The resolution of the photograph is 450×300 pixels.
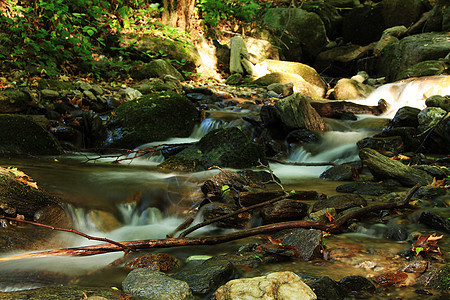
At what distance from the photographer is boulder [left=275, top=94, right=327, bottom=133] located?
7.80 m

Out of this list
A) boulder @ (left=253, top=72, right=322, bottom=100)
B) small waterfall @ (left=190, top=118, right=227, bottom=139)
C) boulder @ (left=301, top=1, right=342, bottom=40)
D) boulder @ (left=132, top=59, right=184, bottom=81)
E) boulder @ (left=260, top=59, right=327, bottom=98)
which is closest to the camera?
small waterfall @ (left=190, top=118, right=227, bottom=139)

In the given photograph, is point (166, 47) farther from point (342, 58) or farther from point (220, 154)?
point (342, 58)

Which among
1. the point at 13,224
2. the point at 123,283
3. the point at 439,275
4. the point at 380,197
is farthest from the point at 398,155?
the point at 13,224

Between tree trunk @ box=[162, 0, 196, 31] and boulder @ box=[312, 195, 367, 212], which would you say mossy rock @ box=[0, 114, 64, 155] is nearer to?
boulder @ box=[312, 195, 367, 212]

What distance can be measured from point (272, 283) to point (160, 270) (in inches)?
37.1

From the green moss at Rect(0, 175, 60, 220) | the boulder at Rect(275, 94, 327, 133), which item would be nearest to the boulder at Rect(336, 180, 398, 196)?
the boulder at Rect(275, 94, 327, 133)

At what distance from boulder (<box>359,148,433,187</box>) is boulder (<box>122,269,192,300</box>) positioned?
381cm

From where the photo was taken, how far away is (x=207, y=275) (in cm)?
216

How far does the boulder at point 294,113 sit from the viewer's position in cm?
780

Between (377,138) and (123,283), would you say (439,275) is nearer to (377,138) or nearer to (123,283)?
(123,283)

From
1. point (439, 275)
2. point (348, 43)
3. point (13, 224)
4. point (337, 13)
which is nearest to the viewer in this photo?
point (439, 275)

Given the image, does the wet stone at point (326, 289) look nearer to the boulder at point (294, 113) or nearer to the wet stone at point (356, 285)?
the wet stone at point (356, 285)

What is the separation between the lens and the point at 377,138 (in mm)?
6797

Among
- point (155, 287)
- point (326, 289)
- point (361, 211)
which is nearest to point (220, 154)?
point (361, 211)
